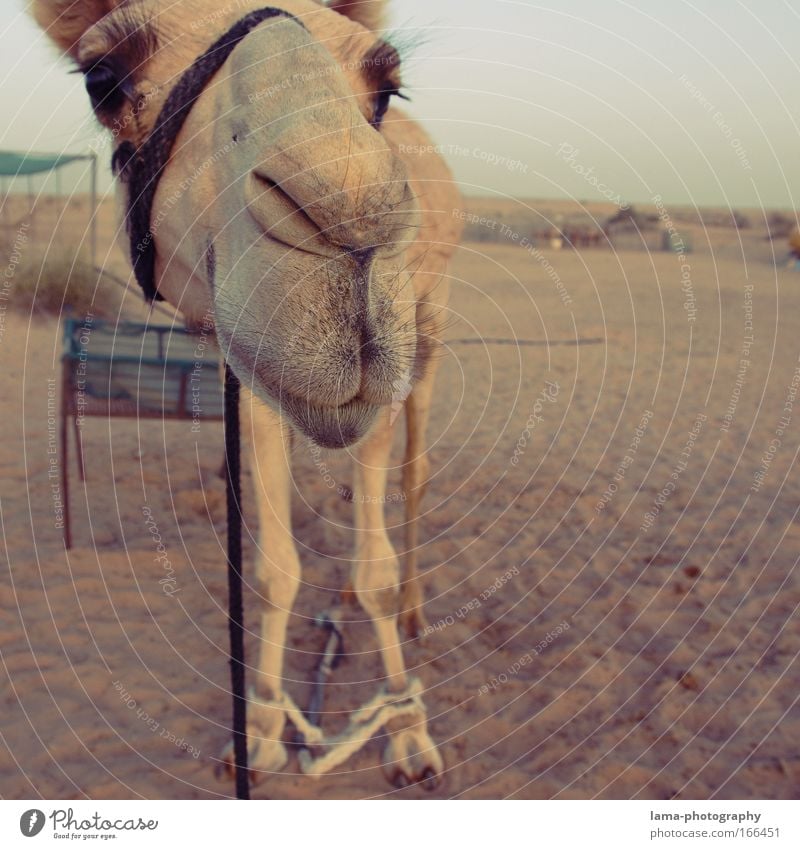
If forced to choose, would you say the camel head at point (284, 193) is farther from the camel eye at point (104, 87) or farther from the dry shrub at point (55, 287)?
the dry shrub at point (55, 287)

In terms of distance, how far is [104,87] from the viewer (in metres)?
2.09

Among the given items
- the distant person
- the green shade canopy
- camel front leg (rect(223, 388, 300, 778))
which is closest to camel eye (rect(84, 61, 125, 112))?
camel front leg (rect(223, 388, 300, 778))

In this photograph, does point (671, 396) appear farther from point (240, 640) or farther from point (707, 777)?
point (240, 640)

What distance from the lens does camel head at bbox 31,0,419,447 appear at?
1.56 m

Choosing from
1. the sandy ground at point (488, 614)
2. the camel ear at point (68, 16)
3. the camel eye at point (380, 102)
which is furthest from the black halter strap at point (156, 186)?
the sandy ground at point (488, 614)

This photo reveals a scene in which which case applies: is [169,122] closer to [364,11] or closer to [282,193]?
[282,193]

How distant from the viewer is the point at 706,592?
476 centimetres

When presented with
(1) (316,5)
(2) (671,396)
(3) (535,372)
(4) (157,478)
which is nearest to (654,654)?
(1) (316,5)

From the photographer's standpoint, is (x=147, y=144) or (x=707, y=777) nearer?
(x=147, y=144)

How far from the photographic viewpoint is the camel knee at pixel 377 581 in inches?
148

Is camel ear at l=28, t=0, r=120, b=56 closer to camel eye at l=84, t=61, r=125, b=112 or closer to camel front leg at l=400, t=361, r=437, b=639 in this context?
camel eye at l=84, t=61, r=125, b=112

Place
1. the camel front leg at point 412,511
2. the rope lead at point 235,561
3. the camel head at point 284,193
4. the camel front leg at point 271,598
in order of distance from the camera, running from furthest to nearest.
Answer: the camel front leg at point 412,511, the camel front leg at point 271,598, the rope lead at point 235,561, the camel head at point 284,193

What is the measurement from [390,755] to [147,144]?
8.89 ft

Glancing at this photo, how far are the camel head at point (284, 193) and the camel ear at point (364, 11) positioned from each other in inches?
17.8
